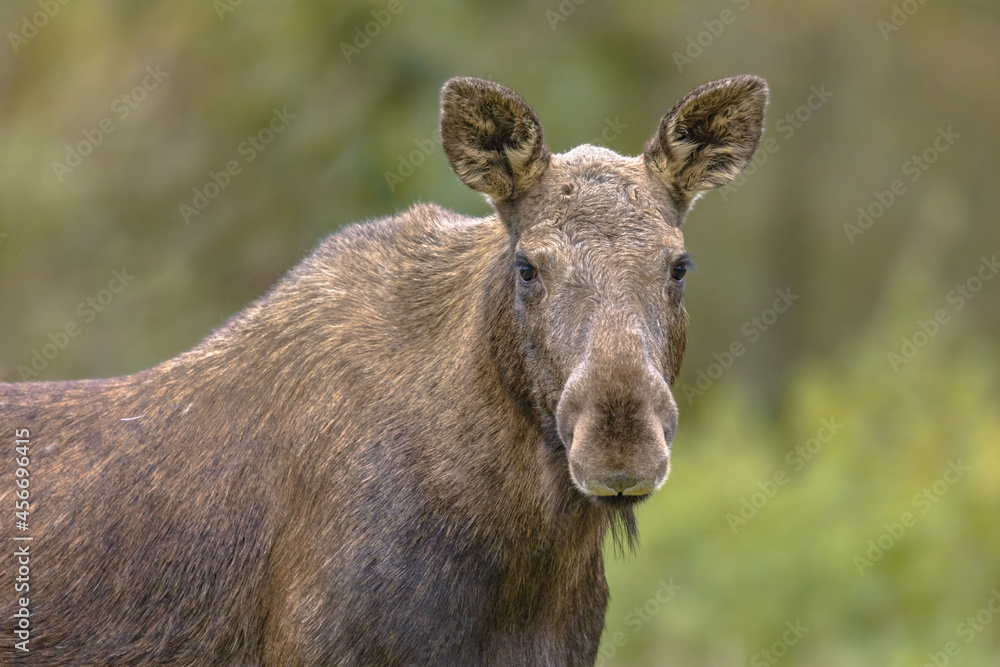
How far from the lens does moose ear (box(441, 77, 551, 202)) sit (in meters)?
6.20

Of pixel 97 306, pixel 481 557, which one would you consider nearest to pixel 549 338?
pixel 481 557

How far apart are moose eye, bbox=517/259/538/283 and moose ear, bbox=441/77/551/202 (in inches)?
18.9

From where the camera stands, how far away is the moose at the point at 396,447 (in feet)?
19.3

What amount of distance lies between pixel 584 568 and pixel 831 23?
1198cm

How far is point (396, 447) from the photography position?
614 centimetres

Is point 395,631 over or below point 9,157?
below

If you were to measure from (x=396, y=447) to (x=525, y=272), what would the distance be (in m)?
1.07

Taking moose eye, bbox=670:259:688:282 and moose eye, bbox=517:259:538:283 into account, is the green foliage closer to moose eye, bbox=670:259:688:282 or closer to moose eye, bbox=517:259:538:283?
moose eye, bbox=670:259:688:282

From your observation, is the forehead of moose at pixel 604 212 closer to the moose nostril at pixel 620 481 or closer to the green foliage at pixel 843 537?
the moose nostril at pixel 620 481

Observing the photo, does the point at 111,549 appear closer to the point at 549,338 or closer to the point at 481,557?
the point at 481,557

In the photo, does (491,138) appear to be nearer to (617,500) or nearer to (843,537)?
(617,500)

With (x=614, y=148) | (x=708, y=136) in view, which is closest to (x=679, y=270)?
(x=708, y=136)

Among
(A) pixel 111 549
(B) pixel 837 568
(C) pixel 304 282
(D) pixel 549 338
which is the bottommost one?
(B) pixel 837 568

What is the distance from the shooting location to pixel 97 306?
16094 mm
